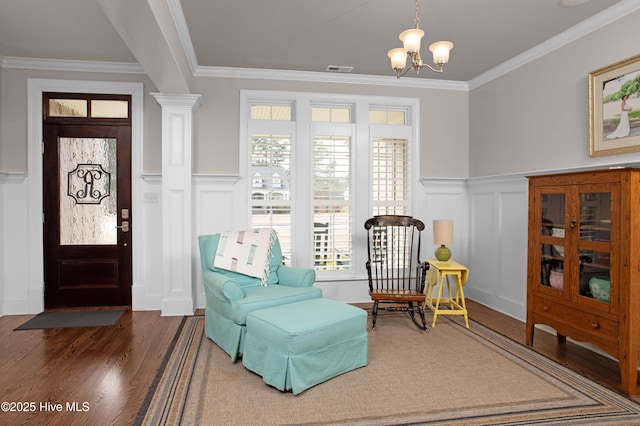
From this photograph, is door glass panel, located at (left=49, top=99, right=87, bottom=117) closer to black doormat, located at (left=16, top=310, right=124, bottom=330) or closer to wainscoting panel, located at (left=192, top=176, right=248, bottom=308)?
wainscoting panel, located at (left=192, top=176, right=248, bottom=308)

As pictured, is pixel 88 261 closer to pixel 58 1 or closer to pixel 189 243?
pixel 189 243

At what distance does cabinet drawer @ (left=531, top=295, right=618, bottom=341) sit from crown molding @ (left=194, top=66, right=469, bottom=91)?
110 inches

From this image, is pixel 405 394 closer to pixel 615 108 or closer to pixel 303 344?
pixel 303 344

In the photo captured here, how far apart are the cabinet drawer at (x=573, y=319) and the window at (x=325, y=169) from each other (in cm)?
201

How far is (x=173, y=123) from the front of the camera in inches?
162

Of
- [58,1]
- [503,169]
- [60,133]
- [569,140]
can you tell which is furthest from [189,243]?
[569,140]

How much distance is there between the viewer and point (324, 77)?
4566 mm

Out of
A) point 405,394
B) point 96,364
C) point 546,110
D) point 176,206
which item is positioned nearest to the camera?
point 405,394

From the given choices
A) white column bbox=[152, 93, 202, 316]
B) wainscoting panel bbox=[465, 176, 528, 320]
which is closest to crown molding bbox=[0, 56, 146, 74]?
white column bbox=[152, 93, 202, 316]

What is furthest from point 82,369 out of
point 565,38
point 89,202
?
point 565,38

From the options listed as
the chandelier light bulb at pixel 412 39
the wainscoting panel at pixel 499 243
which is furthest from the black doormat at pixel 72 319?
the wainscoting panel at pixel 499 243

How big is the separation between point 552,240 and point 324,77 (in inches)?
116

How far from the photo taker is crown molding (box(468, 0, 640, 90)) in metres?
2.93

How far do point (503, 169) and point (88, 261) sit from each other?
4694mm
